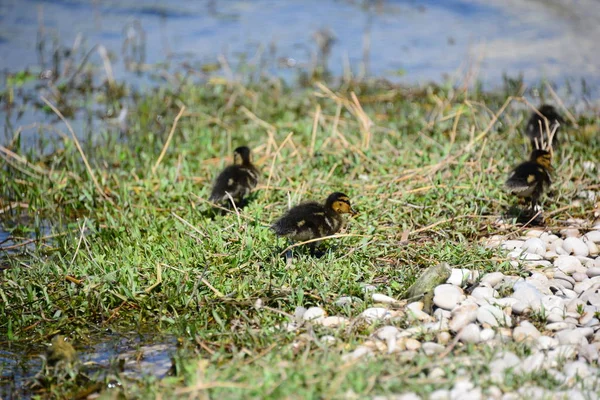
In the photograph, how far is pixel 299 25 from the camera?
13.3 m

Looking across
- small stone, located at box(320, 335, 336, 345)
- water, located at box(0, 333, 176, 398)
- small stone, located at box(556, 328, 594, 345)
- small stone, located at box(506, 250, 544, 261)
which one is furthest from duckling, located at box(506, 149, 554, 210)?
water, located at box(0, 333, 176, 398)

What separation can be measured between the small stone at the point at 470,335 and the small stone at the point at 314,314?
2.64 feet

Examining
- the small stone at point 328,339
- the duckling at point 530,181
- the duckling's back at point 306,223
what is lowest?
the small stone at point 328,339

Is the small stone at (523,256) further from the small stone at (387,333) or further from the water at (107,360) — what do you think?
the water at (107,360)

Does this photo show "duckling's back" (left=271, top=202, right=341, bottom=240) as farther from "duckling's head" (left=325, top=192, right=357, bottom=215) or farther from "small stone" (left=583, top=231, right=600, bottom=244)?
"small stone" (left=583, top=231, right=600, bottom=244)

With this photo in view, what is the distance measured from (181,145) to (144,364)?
3.93 m

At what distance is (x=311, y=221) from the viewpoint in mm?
4969

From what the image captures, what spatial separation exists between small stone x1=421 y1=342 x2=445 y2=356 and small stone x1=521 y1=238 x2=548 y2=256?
1.47 metres

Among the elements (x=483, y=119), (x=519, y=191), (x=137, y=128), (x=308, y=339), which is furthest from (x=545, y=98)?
(x=308, y=339)

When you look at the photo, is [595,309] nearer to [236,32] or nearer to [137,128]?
[137,128]

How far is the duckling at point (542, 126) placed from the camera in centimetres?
672

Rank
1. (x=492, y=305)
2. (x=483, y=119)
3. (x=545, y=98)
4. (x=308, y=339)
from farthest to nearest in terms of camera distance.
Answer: (x=545, y=98) → (x=483, y=119) → (x=492, y=305) → (x=308, y=339)

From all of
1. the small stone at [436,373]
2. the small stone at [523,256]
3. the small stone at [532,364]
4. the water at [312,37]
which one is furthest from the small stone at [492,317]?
the water at [312,37]

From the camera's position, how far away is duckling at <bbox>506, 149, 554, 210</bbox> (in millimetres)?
5539
